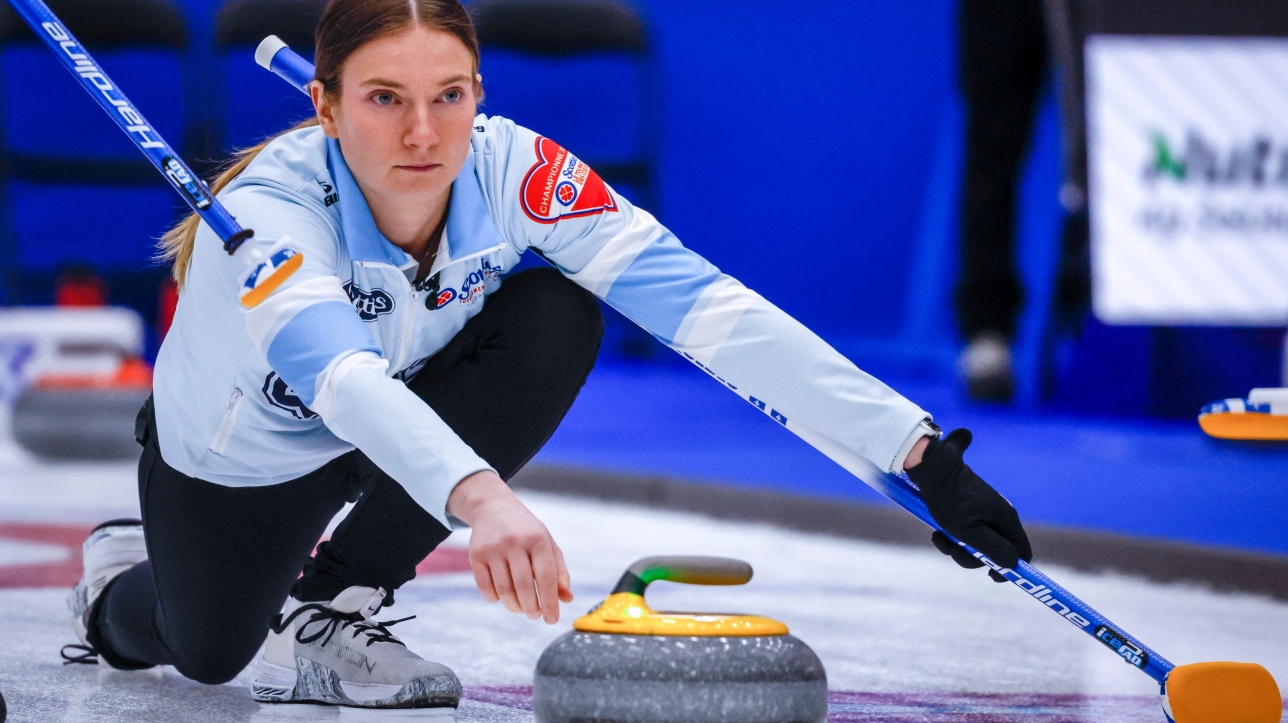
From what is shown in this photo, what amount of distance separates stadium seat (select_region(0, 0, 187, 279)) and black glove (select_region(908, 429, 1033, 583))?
491cm

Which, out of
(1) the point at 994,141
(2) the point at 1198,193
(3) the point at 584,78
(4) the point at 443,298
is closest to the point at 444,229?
(4) the point at 443,298

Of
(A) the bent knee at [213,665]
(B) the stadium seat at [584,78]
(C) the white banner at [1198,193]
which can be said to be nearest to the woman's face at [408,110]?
(A) the bent knee at [213,665]

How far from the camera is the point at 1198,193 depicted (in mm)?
3434

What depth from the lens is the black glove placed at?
1.33 metres

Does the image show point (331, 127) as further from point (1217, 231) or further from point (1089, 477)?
point (1217, 231)

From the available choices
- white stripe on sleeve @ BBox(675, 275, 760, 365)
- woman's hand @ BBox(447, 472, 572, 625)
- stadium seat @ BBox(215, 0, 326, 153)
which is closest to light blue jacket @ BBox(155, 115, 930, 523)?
white stripe on sleeve @ BBox(675, 275, 760, 365)

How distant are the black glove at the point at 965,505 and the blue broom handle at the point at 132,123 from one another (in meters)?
0.61

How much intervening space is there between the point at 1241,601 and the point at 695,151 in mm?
4408

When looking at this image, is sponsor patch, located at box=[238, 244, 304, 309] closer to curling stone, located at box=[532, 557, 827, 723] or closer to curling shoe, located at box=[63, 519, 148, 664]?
curling stone, located at box=[532, 557, 827, 723]

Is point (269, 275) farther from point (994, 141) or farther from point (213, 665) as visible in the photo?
→ point (994, 141)

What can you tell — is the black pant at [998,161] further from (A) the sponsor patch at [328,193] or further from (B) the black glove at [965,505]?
(A) the sponsor patch at [328,193]

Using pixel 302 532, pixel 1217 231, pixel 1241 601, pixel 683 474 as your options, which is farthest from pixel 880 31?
pixel 302 532

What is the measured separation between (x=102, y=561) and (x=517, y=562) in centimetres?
96

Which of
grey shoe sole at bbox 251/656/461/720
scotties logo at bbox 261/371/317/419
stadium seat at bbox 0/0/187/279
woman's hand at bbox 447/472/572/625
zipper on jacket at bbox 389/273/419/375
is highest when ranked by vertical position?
stadium seat at bbox 0/0/187/279
